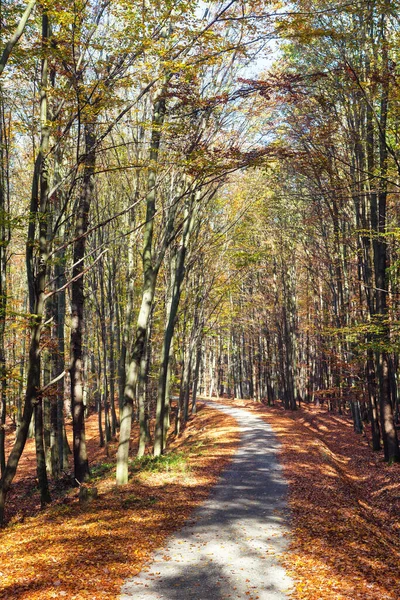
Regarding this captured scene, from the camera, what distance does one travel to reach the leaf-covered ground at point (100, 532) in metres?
6.16

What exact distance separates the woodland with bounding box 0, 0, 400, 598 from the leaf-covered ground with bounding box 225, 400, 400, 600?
1.01m

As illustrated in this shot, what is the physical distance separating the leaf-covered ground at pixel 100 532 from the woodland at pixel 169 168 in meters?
0.95

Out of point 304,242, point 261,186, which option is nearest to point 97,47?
point 261,186

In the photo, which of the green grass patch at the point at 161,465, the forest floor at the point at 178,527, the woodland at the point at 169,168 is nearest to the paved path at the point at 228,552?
the forest floor at the point at 178,527

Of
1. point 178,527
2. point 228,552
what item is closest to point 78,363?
point 178,527

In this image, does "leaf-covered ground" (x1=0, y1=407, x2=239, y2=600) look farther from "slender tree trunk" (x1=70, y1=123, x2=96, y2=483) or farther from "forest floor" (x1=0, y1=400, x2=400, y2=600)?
"slender tree trunk" (x1=70, y1=123, x2=96, y2=483)

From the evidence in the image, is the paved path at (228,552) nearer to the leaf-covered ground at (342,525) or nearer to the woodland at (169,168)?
the leaf-covered ground at (342,525)

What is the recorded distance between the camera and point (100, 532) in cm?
814

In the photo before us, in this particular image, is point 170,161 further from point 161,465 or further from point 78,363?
point 161,465

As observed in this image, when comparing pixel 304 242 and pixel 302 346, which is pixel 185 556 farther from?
pixel 302 346

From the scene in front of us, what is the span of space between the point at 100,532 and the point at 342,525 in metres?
4.24

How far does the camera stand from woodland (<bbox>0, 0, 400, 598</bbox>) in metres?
9.91

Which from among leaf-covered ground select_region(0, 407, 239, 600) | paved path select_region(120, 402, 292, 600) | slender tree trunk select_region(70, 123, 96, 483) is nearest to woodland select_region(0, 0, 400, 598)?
slender tree trunk select_region(70, 123, 96, 483)

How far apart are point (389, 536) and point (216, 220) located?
17.4 m
